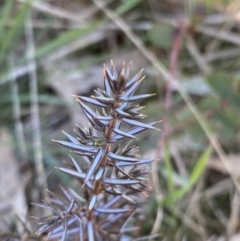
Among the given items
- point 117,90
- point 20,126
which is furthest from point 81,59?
point 117,90

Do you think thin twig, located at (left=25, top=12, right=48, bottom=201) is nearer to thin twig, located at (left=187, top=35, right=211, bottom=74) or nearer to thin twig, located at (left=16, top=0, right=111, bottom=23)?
thin twig, located at (left=16, top=0, right=111, bottom=23)

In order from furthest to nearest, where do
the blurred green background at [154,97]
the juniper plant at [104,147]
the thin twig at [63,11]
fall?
the thin twig at [63,11] < the blurred green background at [154,97] < the juniper plant at [104,147]

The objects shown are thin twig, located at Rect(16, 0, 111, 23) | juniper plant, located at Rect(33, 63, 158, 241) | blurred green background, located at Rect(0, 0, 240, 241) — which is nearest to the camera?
juniper plant, located at Rect(33, 63, 158, 241)

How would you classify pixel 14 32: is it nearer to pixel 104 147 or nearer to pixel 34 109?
pixel 34 109

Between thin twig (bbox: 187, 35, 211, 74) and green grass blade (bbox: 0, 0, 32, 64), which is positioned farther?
thin twig (bbox: 187, 35, 211, 74)

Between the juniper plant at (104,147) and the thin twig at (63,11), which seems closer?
the juniper plant at (104,147)

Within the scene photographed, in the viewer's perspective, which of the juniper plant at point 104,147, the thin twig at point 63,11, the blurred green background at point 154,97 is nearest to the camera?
the juniper plant at point 104,147

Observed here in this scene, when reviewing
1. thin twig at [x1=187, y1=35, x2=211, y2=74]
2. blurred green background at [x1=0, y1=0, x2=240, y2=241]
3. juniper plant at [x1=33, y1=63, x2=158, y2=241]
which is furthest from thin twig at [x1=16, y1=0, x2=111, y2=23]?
juniper plant at [x1=33, y1=63, x2=158, y2=241]

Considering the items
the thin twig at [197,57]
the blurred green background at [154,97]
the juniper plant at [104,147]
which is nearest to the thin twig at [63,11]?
the blurred green background at [154,97]

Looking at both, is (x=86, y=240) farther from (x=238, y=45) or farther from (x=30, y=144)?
(x=238, y=45)

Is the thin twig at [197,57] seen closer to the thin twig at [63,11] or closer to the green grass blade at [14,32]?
the thin twig at [63,11]
